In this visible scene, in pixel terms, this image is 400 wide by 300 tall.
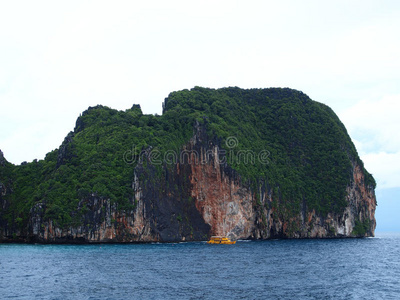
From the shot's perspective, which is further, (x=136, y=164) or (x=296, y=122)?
(x=296, y=122)

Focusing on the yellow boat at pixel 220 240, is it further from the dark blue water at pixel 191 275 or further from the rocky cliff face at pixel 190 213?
the dark blue water at pixel 191 275

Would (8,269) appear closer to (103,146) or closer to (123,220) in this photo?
(123,220)

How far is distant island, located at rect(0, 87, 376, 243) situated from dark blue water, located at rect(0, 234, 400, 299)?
Result: 52.7 ft

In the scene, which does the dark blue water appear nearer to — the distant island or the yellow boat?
the distant island

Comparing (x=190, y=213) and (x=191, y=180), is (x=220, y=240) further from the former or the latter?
(x=191, y=180)

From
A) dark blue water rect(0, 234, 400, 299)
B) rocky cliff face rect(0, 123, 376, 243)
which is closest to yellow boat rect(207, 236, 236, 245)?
rocky cliff face rect(0, 123, 376, 243)

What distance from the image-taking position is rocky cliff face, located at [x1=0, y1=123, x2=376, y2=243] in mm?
83688

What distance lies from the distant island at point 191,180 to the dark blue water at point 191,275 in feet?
52.7

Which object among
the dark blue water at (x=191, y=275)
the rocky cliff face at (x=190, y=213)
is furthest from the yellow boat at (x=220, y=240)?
the dark blue water at (x=191, y=275)

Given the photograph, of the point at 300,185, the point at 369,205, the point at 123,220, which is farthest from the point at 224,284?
the point at 369,205

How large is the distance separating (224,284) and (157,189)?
49275 mm

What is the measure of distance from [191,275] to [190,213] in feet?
158

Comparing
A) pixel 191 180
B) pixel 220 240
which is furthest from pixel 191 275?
pixel 191 180

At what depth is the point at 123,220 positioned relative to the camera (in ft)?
280
